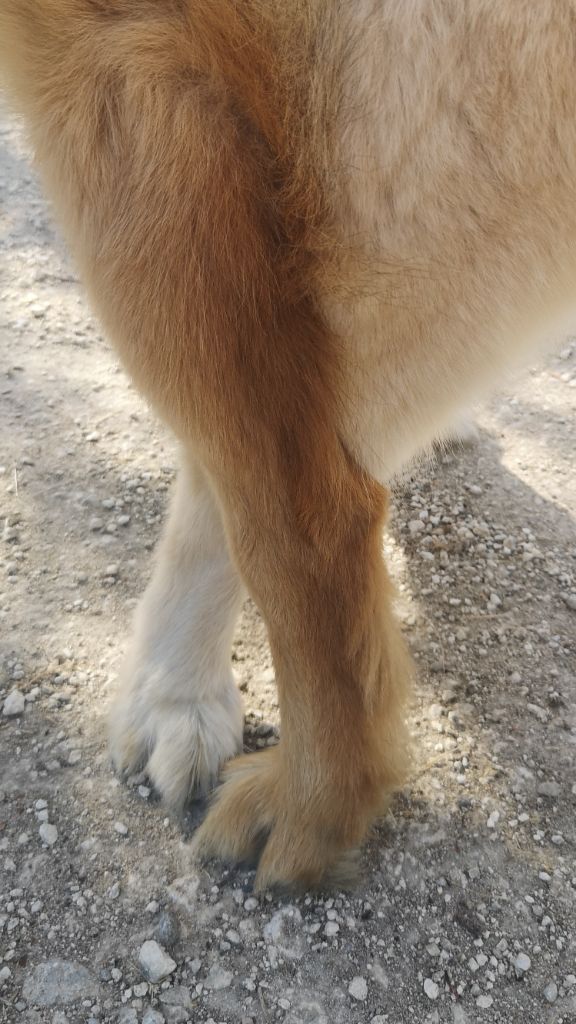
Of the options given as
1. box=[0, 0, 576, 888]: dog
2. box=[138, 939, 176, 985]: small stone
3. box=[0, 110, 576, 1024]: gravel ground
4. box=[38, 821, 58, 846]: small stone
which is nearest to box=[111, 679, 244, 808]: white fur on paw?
box=[0, 110, 576, 1024]: gravel ground

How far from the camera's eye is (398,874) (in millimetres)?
1581

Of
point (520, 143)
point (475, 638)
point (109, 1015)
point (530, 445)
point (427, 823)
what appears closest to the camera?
point (520, 143)

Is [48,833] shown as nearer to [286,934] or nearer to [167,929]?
[167,929]

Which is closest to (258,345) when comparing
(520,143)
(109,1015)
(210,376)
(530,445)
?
(210,376)

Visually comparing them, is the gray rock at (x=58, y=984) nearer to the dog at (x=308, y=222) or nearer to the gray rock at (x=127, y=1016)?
the gray rock at (x=127, y=1016)

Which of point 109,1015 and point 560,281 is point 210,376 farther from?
point 109,1015

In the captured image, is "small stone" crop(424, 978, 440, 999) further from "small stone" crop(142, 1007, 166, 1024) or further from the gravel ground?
"small stone" crop(142, 1007, 166, 1024)

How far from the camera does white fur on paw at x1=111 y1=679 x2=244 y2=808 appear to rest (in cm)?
170

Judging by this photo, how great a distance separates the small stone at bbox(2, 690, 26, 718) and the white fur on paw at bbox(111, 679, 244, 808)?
20cm

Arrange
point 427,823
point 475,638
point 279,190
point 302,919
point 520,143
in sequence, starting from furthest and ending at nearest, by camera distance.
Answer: point 475,638
point 427,823
point 302,919
point 279,190
point 520,143

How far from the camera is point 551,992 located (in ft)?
4.75

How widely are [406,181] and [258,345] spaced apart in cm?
27

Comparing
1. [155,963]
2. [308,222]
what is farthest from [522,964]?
[308,222]

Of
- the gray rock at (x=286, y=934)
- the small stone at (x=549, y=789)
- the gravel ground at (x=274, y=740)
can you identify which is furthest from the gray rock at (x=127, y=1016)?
the small stone at (x=549, y=789)
